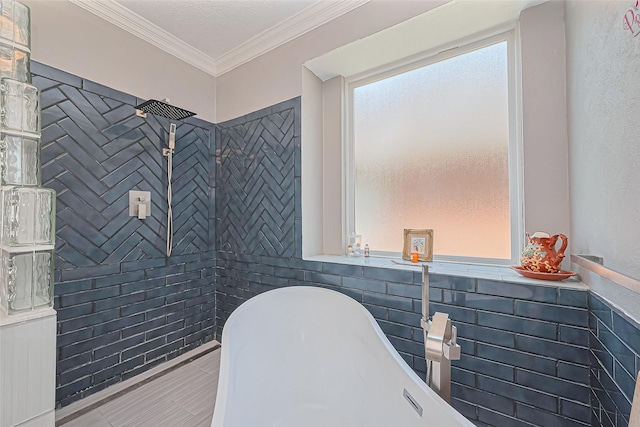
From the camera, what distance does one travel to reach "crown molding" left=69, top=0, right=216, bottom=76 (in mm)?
1713

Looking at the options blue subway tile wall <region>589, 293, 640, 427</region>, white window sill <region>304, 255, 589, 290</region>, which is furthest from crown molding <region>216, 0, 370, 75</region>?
blue subway tile wall <region>589, 293, 640, 427</region>

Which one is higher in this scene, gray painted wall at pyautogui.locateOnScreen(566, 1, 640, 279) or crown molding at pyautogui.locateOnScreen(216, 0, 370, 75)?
crown molding at pyautogui.locateOnScreen(216, 0, 370, 75)

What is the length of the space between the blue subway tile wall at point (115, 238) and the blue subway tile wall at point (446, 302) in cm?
33

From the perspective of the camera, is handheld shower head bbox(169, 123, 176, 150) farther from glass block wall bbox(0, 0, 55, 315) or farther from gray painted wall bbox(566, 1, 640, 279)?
gray painted wall bbox(566, 1, 640, 279)

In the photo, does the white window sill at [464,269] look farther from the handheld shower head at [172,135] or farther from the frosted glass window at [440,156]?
the handheld shower head at [172,135]

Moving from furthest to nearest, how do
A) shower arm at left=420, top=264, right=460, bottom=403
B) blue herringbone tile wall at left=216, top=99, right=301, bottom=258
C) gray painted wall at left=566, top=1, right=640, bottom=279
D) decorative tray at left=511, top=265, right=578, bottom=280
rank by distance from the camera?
blue herringbone tile wall at left=216, top=99, right=301, bottom=258 < decorative tray at left=511, top=265, right=578, bottom=280 < shower arm at left=420, top=264, right=460, bottom=403 < gray painted wall at left=566, top=1, right=640, bottom=279

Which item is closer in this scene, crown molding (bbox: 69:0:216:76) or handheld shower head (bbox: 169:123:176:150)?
crown molding (bbox: 69:0:216:76)

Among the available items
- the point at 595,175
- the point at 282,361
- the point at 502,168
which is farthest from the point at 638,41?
the point at 282,361

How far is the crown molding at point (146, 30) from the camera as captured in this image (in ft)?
5.62

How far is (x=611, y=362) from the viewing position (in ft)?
2.93

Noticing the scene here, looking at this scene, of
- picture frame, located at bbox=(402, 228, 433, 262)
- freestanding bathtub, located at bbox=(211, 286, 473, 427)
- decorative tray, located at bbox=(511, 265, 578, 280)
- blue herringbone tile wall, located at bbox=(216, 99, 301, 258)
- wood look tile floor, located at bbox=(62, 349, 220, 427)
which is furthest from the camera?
blue herringbone tile wall, located at bbox=(216, 99, 301, 258)

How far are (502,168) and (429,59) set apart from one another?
0.89 metres

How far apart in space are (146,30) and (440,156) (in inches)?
90.6

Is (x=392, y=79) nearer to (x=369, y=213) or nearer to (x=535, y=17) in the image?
(x=535, y=17)
